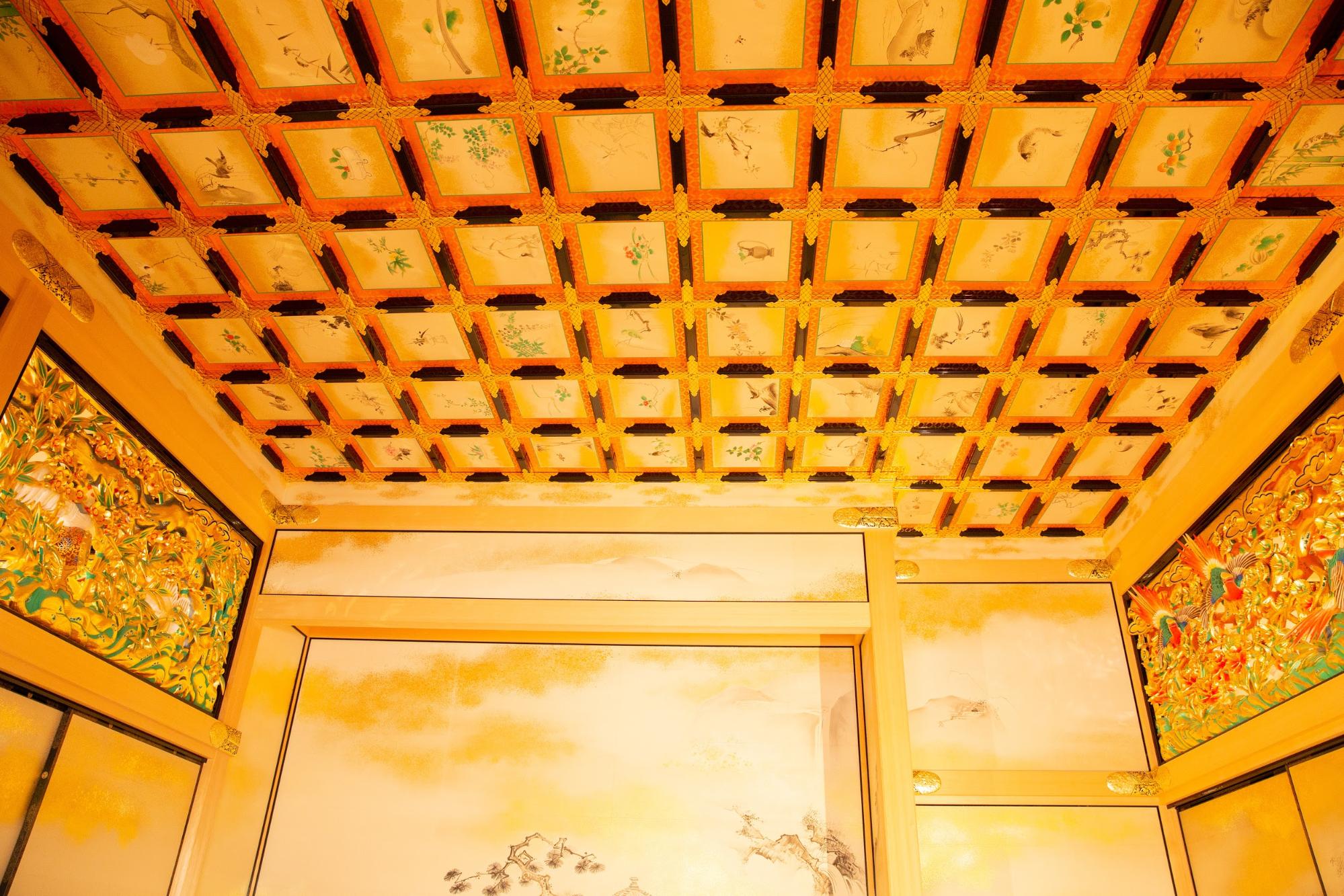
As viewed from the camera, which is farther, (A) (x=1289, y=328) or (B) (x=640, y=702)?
(B) (x=640, y=702)

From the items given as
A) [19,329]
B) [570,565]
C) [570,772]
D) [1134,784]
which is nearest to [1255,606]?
[1134,784]

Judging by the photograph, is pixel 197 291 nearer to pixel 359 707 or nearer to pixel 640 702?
pixel 359 707

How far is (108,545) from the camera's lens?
14.9 ft

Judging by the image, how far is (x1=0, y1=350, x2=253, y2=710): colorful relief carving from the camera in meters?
4.00

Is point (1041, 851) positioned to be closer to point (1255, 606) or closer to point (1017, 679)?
point (1017, 679)

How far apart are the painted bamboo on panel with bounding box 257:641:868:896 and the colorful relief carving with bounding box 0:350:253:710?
3.35ft

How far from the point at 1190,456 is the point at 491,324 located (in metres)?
4.38

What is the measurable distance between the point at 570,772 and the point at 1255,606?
420cm

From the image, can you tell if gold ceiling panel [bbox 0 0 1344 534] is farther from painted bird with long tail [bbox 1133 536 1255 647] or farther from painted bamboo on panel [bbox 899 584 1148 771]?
painted bamboo on panel [bbox 899 584 1148 771]

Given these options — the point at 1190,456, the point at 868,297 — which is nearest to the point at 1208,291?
the point at 1190,456

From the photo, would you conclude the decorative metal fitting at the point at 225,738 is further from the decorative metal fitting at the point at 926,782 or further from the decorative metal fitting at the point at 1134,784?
the decorative metal fitting at the point at 1134,784

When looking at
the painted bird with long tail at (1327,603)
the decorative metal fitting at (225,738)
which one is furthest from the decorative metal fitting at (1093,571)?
the decorative metal fitting at (225,738)

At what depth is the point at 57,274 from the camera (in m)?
4.20

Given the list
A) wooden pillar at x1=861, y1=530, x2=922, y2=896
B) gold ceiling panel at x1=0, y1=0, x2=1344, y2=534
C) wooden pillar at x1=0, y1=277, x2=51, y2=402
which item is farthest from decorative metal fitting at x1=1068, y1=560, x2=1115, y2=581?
wooden pillar at x1=0, y1=277, x2=51, y2=402
